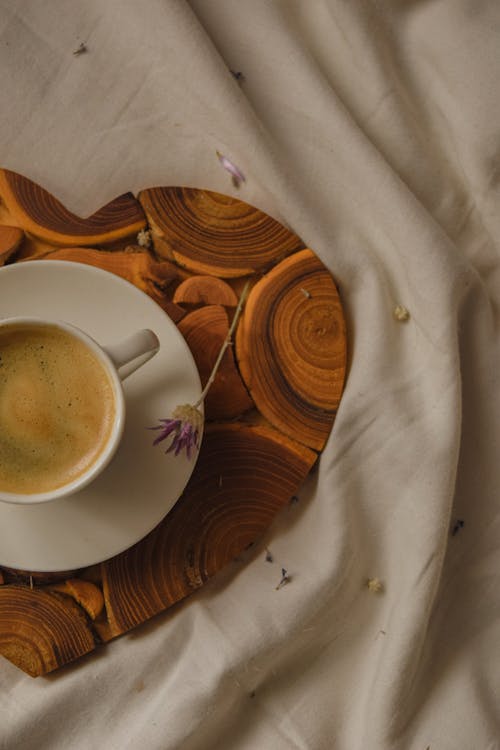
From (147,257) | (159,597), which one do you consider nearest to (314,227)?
(147,257)

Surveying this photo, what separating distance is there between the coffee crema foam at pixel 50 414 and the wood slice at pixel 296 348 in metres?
0.20

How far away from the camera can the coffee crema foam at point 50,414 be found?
99 centimetres

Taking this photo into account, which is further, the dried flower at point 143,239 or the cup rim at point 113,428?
the dried flower at point 143,239

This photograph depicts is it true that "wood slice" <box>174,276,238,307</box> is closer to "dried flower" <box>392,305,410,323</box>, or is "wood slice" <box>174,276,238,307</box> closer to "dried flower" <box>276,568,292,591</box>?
"dried flower" <box>392,305,410,323</box>

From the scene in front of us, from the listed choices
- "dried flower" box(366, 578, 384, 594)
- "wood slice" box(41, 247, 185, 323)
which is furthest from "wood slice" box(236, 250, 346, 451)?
"dried flower" box(366, 578, 384, 594)

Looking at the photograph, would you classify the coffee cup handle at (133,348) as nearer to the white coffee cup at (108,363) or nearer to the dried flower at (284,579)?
the white coffee cup at (108,363)

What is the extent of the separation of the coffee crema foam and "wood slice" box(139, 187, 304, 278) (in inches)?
7.7

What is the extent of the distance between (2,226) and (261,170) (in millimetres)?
348

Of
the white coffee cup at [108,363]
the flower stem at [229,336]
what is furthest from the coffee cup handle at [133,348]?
the flower stem at [229,336]

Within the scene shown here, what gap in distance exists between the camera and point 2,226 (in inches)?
41.4

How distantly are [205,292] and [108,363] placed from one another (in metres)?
0.19

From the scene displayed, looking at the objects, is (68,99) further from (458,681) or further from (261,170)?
(458,681)

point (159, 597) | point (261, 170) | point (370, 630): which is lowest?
point (370, 630)

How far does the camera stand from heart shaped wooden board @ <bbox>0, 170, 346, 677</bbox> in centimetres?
106
